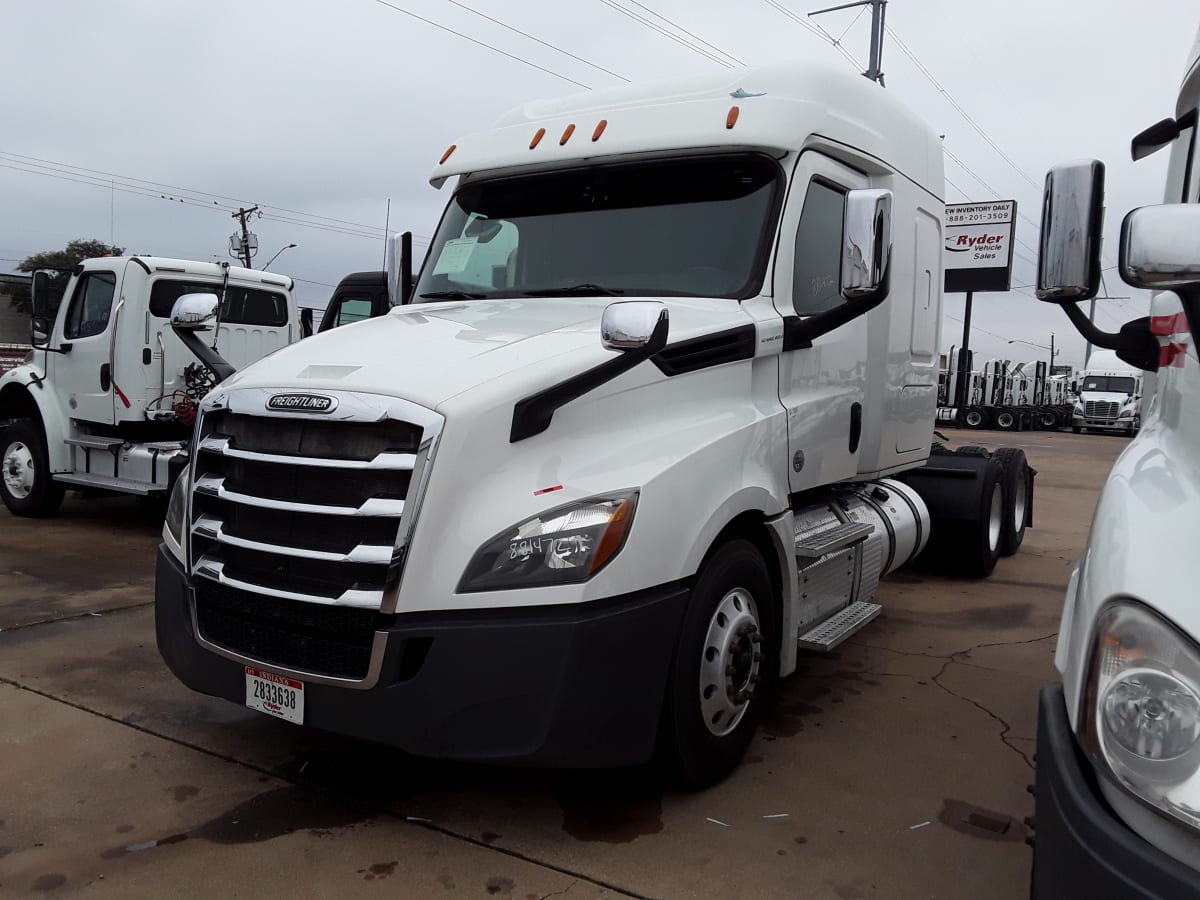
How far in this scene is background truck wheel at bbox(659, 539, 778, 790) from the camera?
11.4ft

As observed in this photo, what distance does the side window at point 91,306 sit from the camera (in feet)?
31.8

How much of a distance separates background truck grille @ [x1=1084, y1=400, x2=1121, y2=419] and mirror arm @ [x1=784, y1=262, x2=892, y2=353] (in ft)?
132

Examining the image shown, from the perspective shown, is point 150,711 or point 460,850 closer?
point 460,850

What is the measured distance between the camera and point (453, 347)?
3.70 meters

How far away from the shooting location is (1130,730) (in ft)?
6.00

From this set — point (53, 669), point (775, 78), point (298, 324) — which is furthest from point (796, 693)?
point (298, 324)

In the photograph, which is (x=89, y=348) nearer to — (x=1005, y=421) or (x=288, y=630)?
(x=288, y=630)

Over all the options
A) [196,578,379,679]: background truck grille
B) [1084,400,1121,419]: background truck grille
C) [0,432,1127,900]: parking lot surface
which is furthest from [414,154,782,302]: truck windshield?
[1084,400,1121,419]: background truck grille

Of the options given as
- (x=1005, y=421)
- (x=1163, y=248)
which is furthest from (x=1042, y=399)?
(x=1163, y=248)

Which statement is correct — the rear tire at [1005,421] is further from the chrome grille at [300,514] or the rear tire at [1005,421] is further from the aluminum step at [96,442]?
the chrome grille at [300,514]

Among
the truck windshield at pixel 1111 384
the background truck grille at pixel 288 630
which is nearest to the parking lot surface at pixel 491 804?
the background truck grille at pixel 288 630

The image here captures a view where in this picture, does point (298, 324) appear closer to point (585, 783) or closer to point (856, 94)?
point (856, 94)

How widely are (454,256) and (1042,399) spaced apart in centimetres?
4697

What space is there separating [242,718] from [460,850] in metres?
1.63
